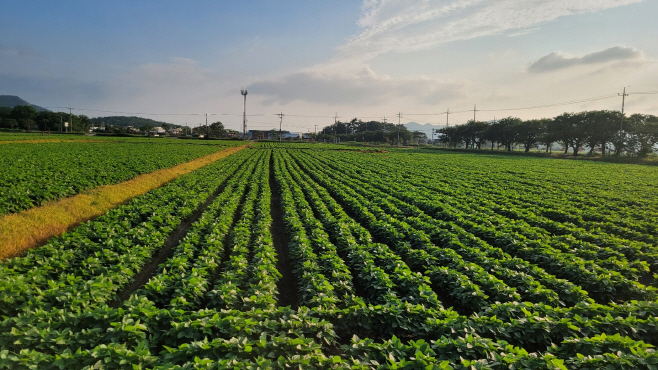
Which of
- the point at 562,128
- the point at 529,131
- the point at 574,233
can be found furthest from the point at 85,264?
the point at 529,131

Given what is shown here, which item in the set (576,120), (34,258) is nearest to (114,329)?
(34,258)

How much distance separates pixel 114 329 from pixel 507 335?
640cm

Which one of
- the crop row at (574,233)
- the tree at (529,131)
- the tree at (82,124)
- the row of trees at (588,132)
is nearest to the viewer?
the crop row at (574,233)

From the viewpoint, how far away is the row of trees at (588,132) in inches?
2547

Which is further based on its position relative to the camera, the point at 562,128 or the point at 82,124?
the point at 82,124

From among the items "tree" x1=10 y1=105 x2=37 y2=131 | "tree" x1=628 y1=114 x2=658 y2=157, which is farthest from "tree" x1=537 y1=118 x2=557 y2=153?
"tree" x1=10 y1=105 x2=37 y2=131

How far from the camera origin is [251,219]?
14.1m

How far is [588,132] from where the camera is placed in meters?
73.6

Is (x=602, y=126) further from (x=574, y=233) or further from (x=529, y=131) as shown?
(x=574, y=233)

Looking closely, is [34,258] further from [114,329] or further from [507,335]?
[507,335]

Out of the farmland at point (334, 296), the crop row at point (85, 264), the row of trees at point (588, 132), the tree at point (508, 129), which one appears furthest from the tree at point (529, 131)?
the crop row at point (85, 264)

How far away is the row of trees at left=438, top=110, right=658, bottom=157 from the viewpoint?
64688 millimetres

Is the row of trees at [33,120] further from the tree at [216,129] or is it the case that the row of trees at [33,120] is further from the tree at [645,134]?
the tree at [645,134]

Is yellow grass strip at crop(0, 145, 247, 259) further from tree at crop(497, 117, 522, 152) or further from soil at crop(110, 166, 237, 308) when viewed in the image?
tree at crop(497, 117, 522, 152)
